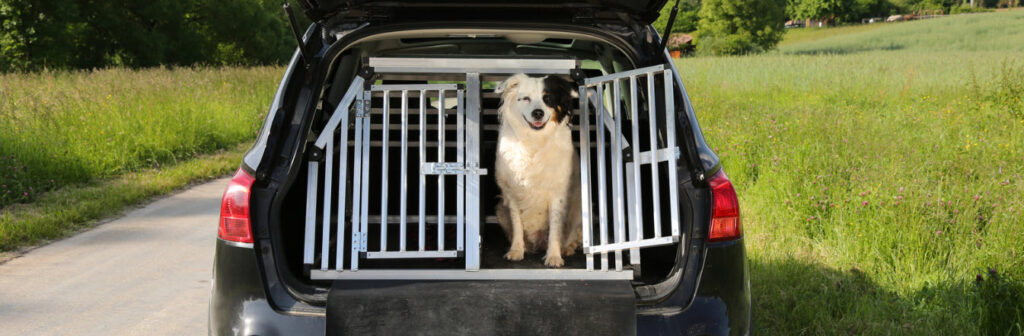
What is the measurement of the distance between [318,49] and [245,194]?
0.61 m

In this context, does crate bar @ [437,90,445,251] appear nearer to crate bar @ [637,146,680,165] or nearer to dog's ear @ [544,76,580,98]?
dog's ear @ [544,76,580,98]

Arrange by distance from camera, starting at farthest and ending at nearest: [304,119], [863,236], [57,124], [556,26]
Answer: [57,124] → [863,236] → [556,26] → [304,119]

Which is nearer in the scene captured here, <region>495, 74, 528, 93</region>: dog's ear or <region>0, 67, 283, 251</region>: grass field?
<region>495, 74, 528, 93</region>: dog's ear

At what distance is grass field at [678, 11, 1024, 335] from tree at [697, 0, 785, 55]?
5363cm

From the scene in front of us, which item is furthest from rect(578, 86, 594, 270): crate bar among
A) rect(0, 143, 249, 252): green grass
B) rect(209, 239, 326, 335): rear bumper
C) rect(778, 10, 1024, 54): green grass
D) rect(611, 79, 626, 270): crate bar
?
rect(778, 10, 1024, 54): green grass

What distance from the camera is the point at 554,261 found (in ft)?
10.2

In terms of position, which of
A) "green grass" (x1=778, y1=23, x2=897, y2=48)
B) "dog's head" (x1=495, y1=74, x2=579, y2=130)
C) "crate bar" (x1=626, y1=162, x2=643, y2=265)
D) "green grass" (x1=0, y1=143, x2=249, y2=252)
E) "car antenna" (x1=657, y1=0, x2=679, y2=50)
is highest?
"green grass" (x1=778, y1=23, x2=897, y2=48)

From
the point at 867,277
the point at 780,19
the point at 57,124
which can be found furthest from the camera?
the point at 780,19

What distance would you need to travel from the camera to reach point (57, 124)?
8219mm

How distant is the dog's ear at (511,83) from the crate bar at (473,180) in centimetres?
32

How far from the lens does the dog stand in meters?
3.16

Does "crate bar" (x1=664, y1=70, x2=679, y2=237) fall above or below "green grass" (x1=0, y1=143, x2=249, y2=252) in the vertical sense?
above

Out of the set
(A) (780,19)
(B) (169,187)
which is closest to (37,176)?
(B) (169,187)

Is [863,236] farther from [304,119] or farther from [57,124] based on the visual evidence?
[57,124]
